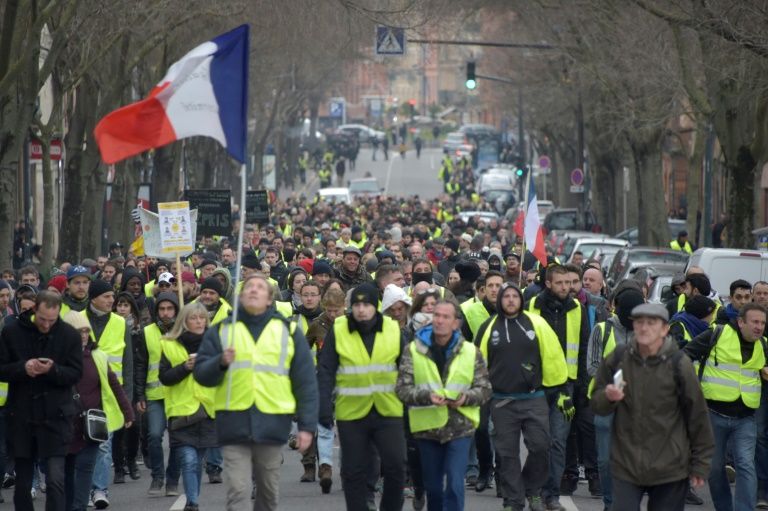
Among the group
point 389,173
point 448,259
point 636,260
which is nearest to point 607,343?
point 448,259

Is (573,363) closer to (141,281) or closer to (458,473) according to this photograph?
(458,473)

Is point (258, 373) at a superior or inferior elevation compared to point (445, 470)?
superior

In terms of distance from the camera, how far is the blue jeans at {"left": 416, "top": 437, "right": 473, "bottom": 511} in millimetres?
10406

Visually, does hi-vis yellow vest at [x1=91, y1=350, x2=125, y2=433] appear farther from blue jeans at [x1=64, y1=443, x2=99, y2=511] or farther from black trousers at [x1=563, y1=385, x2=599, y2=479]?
black trousers at [x1=563, y1=385, x2=599, y2=479]

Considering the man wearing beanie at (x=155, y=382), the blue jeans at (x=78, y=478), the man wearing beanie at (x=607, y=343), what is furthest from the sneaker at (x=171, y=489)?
the man wearing beanie at (x=607, y=343)

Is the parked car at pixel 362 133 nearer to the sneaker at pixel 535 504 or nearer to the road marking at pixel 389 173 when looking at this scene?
the road marking at pixel 389 173

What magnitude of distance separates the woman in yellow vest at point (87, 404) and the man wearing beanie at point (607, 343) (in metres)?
3.18

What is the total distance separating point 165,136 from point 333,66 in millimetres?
52018

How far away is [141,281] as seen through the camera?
16609mm

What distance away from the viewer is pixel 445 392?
1030 centimetres

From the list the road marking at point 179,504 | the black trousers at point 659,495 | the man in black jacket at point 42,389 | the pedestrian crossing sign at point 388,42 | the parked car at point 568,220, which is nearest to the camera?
the black trousers at point 659,495

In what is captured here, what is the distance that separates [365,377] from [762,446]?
12.8 feet

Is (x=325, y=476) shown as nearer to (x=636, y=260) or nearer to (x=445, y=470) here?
(x=445, y=470)

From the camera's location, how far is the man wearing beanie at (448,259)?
70.0 feet
